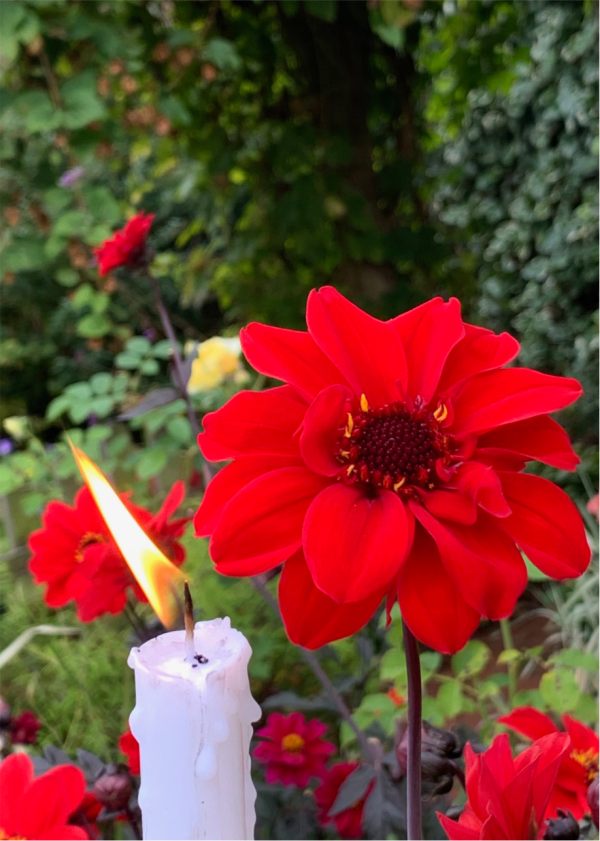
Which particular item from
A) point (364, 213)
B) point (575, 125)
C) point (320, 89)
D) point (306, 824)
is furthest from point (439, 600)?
point (575, 125)

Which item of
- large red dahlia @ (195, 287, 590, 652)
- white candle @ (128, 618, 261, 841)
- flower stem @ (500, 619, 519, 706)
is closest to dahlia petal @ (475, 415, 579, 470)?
large red dahlia @ (195, 287, 590, 652)

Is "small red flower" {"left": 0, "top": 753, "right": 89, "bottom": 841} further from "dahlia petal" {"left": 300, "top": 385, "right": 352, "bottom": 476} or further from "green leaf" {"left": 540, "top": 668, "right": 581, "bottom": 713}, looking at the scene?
"green leaf" {"left": 540, "top": 668, "right": 581, "bottom": 713}

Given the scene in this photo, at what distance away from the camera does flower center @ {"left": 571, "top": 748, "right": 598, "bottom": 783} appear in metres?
0.34

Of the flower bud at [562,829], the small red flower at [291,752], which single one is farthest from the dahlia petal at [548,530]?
the small red flower at [291,752]

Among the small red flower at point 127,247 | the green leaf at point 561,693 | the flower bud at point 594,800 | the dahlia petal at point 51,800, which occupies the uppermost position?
the small red flower at point 127,247

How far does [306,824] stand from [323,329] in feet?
1.08

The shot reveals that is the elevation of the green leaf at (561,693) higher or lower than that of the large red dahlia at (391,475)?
lower

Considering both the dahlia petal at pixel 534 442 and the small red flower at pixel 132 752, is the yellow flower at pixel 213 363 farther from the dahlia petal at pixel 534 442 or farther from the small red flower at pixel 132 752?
the dahlia petal at pixel 534 442

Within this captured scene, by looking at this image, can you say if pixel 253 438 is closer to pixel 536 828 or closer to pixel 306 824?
pixel 536 828

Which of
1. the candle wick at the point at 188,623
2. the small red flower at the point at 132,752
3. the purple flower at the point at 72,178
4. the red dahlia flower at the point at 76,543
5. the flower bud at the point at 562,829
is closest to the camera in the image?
the candle wick at the point at 188,623

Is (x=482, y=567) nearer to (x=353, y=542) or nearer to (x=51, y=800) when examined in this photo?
(x=353, y=542)

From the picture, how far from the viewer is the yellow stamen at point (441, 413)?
24 cm

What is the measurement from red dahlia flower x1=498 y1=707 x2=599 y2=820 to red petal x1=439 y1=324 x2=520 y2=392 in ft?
0.53

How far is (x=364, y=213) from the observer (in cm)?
153
